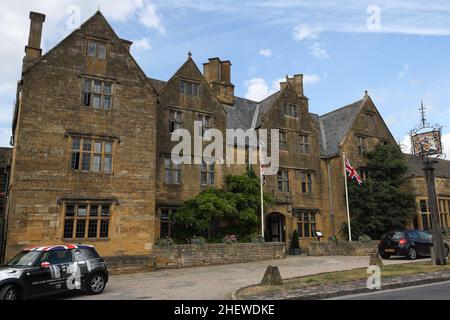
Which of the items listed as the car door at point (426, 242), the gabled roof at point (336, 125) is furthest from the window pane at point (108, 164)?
the gabled roof at point (336, 125)

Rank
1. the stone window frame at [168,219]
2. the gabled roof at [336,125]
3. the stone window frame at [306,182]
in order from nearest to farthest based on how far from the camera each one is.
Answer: the stone window frame at [168,219]
the stone window frame at [306,182]
the gabled roof at [336,125]

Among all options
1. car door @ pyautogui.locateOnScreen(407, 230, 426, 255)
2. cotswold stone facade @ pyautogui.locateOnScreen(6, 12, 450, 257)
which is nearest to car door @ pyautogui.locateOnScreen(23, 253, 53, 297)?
cotswold stone facade @ pyautogui.locateOnScreen(6, 12, 450, 257)

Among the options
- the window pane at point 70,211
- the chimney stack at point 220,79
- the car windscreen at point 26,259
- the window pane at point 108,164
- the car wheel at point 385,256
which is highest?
the chimney stack at point 220,79

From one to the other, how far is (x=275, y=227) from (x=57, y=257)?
18405 mm

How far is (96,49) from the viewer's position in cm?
1941

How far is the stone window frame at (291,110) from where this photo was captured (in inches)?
1098

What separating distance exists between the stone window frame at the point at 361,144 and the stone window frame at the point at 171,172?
1551 cm

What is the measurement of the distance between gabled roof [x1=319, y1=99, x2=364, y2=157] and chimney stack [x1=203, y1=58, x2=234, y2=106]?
8864 millimetres

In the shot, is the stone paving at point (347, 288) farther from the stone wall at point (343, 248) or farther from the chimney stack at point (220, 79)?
the chimney stack at point (220, 79)

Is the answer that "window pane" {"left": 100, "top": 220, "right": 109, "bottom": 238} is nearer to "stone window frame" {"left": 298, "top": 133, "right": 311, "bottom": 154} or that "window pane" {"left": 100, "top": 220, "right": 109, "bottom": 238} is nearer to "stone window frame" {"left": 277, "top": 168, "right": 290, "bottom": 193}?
"stone window frame" {"left": 277, "top": 168, "right": 290, "bottom": 193}

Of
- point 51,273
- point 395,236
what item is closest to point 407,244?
point 395,236

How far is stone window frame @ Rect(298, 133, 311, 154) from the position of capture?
28094mm

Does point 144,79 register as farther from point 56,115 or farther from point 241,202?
point 241,202
